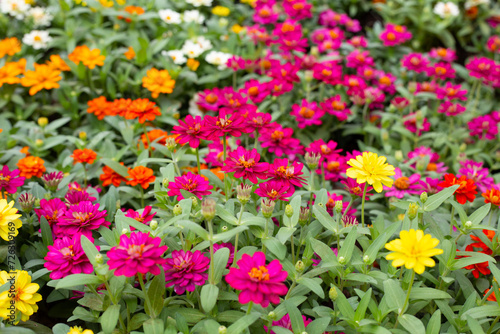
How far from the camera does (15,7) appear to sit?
3.34 metres

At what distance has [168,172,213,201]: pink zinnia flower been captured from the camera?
1585 mm

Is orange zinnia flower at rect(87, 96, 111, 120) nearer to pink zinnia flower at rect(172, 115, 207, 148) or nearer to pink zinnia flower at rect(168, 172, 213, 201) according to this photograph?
pink zinnia flower at rect(172, 115, 207, 148)

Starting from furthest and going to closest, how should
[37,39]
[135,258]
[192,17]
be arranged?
1. [192,17]
2. [37,39]
3. [135,258]

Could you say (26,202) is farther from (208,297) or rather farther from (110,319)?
(208,297)

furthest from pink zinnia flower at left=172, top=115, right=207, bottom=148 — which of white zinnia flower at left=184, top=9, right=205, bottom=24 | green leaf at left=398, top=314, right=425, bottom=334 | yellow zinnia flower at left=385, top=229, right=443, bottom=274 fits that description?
white zinnia flower at left=184, top=9, right=205, bottom=24

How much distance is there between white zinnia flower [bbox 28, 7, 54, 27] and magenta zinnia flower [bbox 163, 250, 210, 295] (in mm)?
2720

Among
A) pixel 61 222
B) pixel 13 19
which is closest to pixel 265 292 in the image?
pixel 61 222

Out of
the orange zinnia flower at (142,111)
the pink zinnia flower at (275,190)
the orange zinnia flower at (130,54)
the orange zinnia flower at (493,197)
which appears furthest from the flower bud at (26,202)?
the orange zinnia flower at (493,197)

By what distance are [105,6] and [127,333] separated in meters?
2.63

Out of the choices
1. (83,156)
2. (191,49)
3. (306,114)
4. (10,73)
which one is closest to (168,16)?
(191,49)

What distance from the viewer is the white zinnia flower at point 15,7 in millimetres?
3335

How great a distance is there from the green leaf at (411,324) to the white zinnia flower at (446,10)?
3326 mm

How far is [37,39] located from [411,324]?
3.06 metres

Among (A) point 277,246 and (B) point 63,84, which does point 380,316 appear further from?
(B) point 63,84
